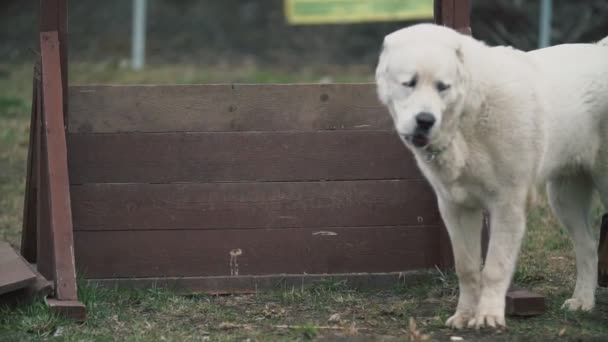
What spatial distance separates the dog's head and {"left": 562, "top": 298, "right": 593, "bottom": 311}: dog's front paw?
1.27 metres

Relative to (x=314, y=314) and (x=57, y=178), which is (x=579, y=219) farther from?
(x=57, y=178)

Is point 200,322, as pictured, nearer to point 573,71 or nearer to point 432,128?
point 432,128

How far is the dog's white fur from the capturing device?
3.96 metres

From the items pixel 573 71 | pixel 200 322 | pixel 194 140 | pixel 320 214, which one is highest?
pixel 573 71

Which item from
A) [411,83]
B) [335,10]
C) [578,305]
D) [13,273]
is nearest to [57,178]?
[13,273]

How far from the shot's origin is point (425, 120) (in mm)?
3840

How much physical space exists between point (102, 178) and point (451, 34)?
82.0 inches

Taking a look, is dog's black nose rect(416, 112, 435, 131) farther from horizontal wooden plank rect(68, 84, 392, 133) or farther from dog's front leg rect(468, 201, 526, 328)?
horizontal wooden plank rect(68, 84, 392, 133)

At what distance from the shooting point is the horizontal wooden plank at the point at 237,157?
16.6ft

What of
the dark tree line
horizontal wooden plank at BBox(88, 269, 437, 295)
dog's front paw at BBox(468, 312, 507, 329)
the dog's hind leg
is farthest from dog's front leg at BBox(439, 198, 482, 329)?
→ the dark tree line

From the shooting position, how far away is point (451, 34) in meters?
4.16

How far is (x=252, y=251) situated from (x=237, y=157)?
1.73 ft

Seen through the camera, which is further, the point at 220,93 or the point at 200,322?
the point at 220,93

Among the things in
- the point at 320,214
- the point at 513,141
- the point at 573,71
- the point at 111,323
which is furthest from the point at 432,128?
the point at 111,323
